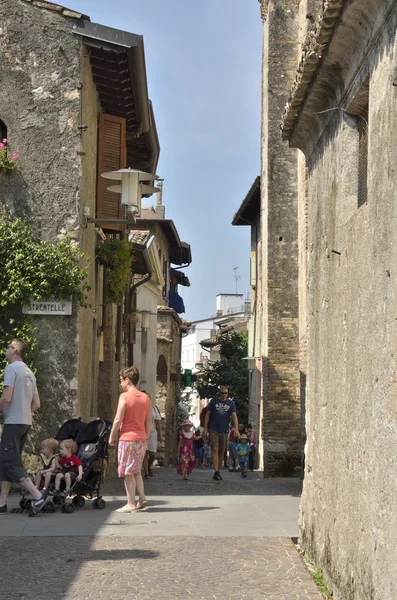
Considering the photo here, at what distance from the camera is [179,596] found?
7.23 m

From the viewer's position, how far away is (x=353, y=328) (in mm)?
6902

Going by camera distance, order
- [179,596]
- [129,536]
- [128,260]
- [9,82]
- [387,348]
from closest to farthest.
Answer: [387,348] < [179,596] < [129,536] < [9,82] < [128,260]

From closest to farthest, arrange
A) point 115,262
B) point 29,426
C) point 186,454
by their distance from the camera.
→ point 29,426, point 186,454, point 115,262

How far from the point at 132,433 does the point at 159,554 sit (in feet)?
10.9

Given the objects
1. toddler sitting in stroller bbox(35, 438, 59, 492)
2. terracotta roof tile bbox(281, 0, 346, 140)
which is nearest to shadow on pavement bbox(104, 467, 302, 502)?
toddler sitting in stroller bbox(35, 438, 59, 492)

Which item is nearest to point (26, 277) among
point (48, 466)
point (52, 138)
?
point (52, 138)

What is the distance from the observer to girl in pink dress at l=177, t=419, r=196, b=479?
59.9ft

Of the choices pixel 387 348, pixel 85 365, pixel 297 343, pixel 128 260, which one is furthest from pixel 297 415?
pixel 387 348

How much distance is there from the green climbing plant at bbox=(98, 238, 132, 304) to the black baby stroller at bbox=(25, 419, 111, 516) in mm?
5996

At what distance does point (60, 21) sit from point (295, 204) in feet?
33.9

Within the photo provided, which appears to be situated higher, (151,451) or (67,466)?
(67,466)

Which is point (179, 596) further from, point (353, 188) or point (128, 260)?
point (128, 260)

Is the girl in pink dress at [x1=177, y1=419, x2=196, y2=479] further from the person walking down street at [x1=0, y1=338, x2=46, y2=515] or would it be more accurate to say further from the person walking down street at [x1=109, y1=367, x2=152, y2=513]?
the person walking down street at [x1=0, y1=338, x2=46, y2=515]

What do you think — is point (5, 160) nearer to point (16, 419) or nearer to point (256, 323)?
point (16, 419)
